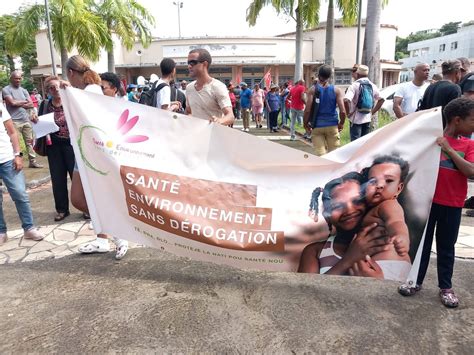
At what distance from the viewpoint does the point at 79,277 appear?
364 cm

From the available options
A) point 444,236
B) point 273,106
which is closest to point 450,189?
point 444,236

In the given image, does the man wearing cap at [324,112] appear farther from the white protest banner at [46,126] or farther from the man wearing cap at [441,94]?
the white protest banner at [46,126]

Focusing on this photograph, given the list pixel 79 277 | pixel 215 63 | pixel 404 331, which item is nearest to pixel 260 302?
pixel 404 331

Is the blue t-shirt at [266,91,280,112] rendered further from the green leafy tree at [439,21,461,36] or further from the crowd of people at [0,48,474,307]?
the green leafy tree at [439,21,461,36]

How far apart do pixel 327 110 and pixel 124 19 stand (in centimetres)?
1804

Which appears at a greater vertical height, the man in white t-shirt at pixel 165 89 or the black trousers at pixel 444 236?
the man in white t-shirt at pixel 165 89

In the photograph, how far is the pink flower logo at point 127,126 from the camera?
3328 millimetres

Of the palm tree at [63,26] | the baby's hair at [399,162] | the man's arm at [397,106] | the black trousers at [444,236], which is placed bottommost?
the black trousers at [444,236]

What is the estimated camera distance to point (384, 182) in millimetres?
2914

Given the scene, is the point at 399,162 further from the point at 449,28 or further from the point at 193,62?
the point at 449,28

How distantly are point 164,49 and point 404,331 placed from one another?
3456cm

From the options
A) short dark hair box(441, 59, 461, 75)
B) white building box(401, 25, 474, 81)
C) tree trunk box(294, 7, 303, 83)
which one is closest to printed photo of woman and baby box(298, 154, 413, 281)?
short dark hair box(441, 59, 461, 75)

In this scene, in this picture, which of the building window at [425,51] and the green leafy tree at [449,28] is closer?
the building window at [425,51]

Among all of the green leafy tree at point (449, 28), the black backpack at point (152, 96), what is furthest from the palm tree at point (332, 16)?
the green leafy tree at point (449, 28)
